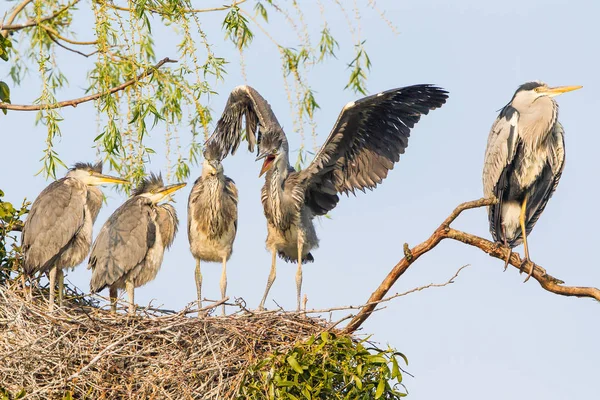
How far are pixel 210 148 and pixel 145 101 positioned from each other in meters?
1.43

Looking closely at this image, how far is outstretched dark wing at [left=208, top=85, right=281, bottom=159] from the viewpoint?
710 centimetres

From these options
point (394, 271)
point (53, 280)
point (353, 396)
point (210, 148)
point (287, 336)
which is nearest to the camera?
point (353, 396)

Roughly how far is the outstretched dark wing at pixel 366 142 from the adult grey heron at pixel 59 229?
1.44 metres

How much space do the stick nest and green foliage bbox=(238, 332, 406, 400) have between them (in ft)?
0.59

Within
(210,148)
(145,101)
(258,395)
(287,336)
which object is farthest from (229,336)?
(210,148)

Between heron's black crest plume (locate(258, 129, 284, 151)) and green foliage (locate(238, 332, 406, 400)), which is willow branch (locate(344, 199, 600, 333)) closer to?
green foliage (locate(238, 332, 406, 400))

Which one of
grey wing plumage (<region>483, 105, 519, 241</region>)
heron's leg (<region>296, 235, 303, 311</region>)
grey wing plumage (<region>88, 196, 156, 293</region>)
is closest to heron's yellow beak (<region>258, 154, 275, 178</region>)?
heron's leg (<region>296, 235, 303, 311</region>)

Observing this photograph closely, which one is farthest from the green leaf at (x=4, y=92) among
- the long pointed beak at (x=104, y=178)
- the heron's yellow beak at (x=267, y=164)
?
the heron's yellow beak at (x=267, y=164)

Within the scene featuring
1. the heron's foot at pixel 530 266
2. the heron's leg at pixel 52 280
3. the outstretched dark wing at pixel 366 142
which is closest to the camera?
the heron's foot at pixel 530 266

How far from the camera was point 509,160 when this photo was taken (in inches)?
252

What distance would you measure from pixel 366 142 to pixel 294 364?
247cm

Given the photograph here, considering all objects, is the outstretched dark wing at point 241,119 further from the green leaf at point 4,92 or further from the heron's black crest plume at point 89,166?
the green leaf at point 4,92

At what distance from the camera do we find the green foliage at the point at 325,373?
4.71 metres

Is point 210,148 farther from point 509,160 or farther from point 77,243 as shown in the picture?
point 509,160
